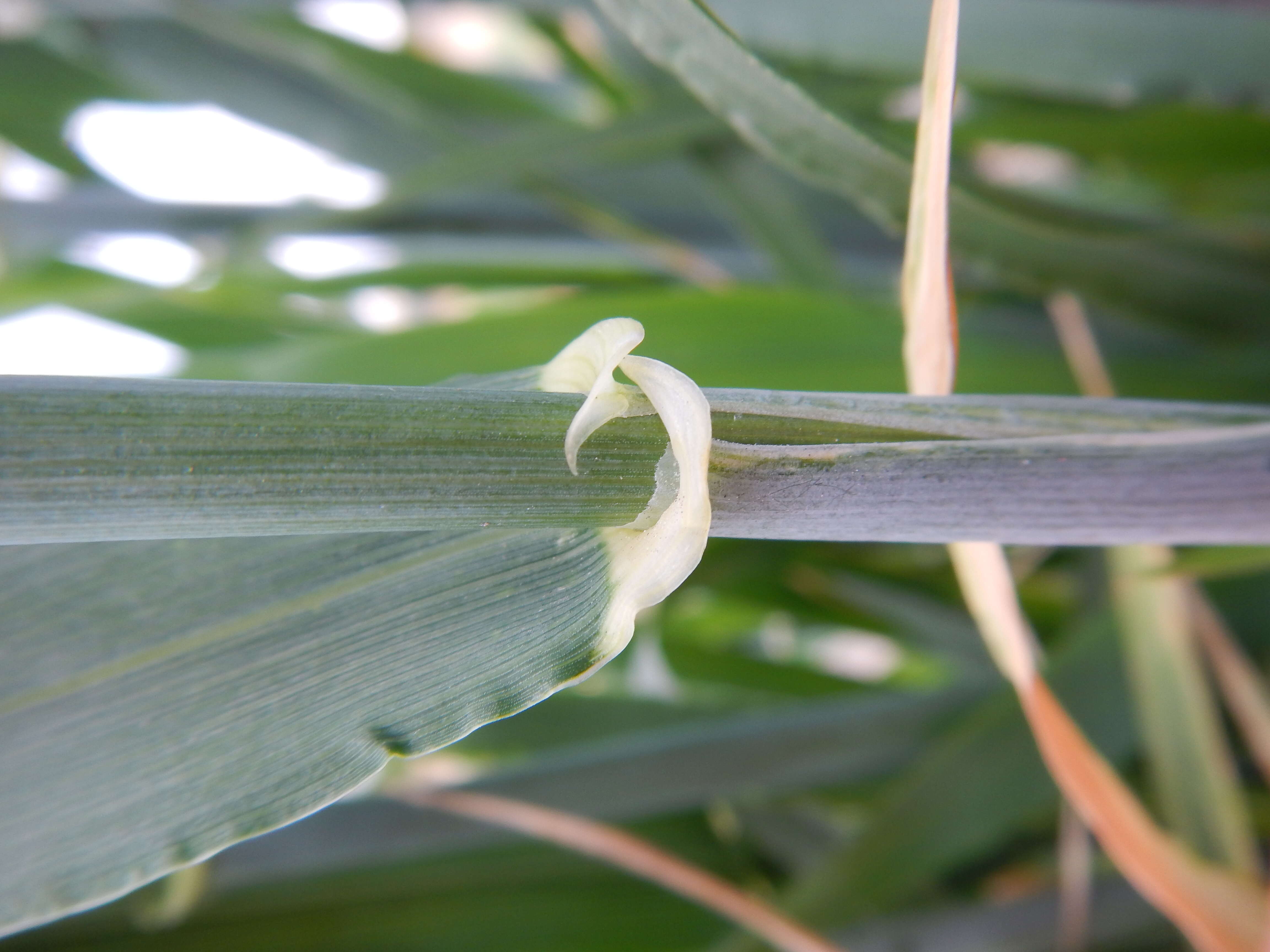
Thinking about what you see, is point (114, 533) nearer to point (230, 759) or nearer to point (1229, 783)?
point (230, 759)

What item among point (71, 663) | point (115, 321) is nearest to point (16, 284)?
point (115, 321)

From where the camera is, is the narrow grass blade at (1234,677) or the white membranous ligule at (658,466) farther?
the narrow grass blade at (1234,677)

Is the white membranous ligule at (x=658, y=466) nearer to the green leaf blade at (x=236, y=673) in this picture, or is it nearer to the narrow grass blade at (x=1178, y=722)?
the green leaf blade at (x=236, y=673)

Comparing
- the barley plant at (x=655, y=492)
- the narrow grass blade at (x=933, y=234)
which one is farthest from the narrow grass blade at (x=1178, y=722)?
the narrow grass blade at (x=933, y=234)

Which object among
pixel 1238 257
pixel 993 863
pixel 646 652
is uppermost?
pixel 1238 257

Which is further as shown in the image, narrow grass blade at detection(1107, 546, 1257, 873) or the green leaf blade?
narrow grass blade at detection(1107, 546, 1257, 873)

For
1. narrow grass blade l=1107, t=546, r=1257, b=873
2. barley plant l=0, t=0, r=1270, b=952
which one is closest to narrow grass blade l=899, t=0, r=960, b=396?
barley plant l=0, t=0, r=1270, b=952

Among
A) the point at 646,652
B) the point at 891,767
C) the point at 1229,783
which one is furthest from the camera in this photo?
the point at 646,652

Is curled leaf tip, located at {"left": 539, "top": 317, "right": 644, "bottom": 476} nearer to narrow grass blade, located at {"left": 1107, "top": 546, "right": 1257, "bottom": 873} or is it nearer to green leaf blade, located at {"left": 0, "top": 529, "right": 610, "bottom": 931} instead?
green leaf blade, located at {"left": 0, "top": 529, "right": 610, "bottom": 931}
